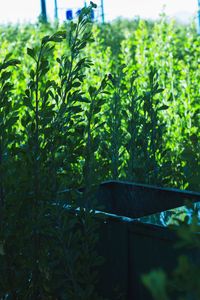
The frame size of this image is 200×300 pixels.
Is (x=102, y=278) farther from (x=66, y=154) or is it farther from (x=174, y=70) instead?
(x=174, y=70)

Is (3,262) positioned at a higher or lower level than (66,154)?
lower

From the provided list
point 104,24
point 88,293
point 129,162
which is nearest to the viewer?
point 88,293

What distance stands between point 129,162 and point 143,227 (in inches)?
47.5

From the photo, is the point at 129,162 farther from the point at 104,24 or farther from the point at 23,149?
the point at 104,24

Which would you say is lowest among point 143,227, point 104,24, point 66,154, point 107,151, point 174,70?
point 143,227

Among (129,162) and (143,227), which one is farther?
(129,162)

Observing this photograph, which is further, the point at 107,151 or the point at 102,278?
the point at 107,151

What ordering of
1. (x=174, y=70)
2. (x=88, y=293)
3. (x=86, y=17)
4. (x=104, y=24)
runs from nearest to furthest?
1. (x=88, y=293)
2. (x=86, y=17)
3. (x=174, y=70)
4. (x=104, y=24)

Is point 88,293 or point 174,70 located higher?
point 174,70

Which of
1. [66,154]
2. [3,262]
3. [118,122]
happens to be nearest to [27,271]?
[3,262]

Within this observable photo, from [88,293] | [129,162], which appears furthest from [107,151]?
[88,293]

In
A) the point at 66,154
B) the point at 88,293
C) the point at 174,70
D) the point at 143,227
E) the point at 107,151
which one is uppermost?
the point at 174,70

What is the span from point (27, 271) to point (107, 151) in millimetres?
1301

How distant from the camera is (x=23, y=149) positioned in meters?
1.95
